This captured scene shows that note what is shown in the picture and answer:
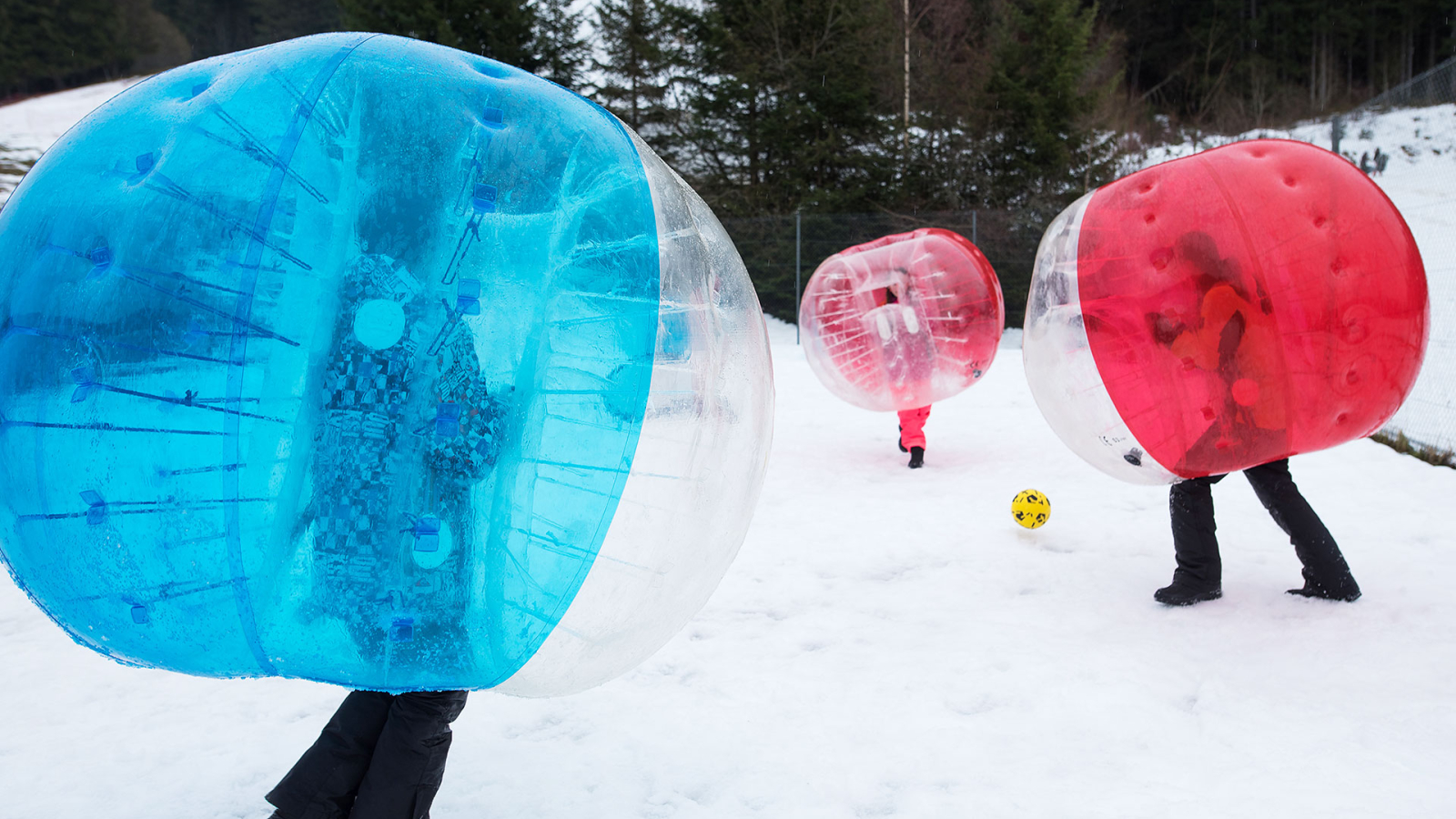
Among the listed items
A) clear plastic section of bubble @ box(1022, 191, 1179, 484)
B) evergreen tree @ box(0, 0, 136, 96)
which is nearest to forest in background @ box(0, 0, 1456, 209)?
clear plastic section of bubble @ box(1022, 191, 1179, 484)

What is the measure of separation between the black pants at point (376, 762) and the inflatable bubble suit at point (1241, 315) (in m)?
2.24

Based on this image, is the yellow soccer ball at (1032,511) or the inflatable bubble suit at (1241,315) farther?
the yellow soccer ball at (1032,511)

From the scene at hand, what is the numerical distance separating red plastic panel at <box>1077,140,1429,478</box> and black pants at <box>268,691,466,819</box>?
7.44 ft

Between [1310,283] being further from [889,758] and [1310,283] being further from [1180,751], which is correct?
[889,758]

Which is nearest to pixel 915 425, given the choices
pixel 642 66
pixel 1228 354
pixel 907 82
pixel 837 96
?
pixel 1228 354

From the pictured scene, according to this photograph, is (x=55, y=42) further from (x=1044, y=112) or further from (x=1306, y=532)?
(x=1306, y=532)

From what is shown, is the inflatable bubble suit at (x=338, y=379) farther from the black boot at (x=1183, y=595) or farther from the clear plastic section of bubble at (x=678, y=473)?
the black boot at (x=1183, y=595)

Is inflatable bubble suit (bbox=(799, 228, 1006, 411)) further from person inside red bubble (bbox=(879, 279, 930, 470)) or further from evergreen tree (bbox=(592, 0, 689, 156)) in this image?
evergreen tree (bbox=(592, 0, 689, 156))

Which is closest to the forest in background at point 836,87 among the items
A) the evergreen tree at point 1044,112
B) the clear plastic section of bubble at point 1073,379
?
the evergreen tree at point 1044,112

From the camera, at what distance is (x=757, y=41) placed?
2058cm

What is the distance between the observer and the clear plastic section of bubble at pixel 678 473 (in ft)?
5.22

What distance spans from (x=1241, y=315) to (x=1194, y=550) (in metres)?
1.15

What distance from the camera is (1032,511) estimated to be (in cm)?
450

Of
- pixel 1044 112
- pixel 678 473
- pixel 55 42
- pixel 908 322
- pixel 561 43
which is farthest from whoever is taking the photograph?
pixel 55 42
